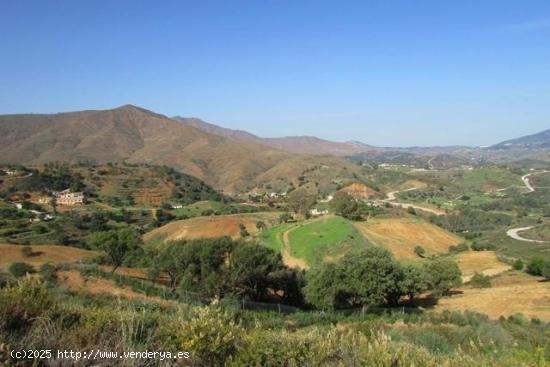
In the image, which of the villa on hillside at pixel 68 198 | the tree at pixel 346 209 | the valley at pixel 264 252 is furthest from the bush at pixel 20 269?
the villa on hillside at pixel 68 198

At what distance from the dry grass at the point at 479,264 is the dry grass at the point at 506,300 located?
7947 millimetres

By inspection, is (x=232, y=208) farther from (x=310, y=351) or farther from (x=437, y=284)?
(x=310, y=351)

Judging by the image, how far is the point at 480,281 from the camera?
50.9m

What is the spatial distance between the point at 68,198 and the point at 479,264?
8746 cm

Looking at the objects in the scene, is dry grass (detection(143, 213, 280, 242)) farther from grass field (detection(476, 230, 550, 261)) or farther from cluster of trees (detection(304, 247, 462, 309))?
grass field (detection(476, 230, 550, 261))

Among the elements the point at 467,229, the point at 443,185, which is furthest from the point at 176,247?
the point at 443,185

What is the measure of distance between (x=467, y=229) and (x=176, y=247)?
320 feet

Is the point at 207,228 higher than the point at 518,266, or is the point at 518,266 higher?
the point at 207,228

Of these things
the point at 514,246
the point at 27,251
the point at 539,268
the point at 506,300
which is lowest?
the point at 514,246

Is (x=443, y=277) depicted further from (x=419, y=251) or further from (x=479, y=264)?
(x=419, y=251)

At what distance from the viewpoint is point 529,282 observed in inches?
1988

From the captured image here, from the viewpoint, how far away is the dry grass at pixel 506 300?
38.4 meters

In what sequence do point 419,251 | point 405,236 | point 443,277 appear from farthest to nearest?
point 405,236 → point 419,251 → point 443,277

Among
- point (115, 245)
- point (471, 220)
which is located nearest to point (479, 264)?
point (115, 245)
